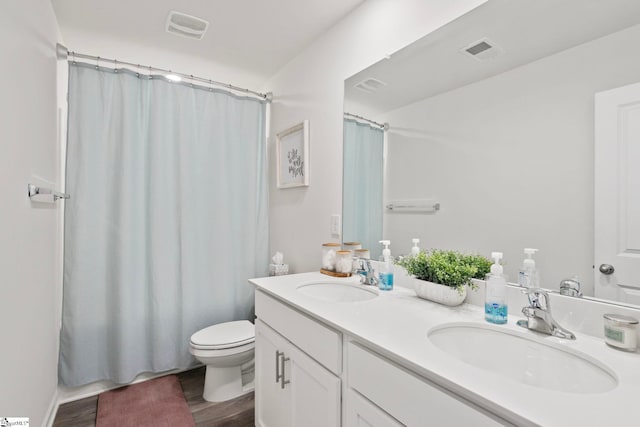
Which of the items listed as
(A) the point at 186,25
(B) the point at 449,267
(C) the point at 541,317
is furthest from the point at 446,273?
(A) the point at 186,25

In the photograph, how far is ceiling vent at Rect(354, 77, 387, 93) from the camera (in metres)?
1.60

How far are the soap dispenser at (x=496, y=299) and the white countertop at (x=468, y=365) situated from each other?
30 mm

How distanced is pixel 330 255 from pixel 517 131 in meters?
1.10

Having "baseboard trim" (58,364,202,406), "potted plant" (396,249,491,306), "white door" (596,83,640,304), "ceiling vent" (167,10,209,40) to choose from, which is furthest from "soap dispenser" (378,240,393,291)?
"baseboard trim" (58,364,202,406)

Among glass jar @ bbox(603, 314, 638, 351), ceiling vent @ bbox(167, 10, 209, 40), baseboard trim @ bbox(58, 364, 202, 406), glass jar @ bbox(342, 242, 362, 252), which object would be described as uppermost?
ceiling vent @ bbox(167, 10, 209, 40)

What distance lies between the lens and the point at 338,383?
3.31ft

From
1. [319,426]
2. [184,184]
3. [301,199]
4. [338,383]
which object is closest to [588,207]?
[338,383]

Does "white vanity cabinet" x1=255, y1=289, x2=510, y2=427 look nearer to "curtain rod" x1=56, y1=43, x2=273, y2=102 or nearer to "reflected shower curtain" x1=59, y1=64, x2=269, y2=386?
"reflected shower curtain" x1=59, y1=64, x2=269, y2=386

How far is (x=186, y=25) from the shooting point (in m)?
1.90

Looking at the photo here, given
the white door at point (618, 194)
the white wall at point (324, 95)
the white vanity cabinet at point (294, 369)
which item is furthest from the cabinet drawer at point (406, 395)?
the white wall at point (324, 95)

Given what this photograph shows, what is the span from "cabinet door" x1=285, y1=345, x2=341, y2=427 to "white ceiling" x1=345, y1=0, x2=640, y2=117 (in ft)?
4.06

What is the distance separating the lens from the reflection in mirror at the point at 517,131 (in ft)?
2.92

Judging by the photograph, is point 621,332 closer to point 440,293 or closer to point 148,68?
point 440,293

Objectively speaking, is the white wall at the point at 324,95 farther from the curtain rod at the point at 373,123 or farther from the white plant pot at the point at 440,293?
the white plant pot at the point at 440,293
